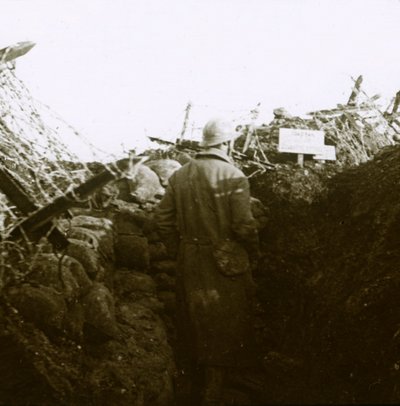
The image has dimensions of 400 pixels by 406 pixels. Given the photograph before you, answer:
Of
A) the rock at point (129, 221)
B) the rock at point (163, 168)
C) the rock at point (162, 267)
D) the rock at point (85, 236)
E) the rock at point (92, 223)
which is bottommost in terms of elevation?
the rock at point (162, 267)

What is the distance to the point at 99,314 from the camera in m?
4.24

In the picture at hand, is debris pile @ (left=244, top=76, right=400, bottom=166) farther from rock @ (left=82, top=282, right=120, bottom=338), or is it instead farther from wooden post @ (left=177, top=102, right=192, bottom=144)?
rock @ (left=82, top=282, right=120, bottom=338)

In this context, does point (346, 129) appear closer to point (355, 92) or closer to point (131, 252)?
point (355, 92)

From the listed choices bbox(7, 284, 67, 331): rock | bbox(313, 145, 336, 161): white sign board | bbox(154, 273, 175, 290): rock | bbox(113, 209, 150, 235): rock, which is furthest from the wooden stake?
bbox(7, 284, 67, 331): rock

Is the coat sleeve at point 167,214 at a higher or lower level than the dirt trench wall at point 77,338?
higher

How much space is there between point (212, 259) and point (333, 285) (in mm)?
1789

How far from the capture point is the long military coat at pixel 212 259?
3967 mm

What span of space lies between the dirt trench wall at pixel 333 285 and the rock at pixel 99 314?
1.58m

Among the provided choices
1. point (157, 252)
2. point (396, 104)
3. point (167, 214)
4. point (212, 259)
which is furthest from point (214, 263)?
point (396, 104)

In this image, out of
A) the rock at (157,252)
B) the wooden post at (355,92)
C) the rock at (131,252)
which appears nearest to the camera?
the rock at (131,252)

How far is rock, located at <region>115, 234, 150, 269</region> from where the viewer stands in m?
5.81

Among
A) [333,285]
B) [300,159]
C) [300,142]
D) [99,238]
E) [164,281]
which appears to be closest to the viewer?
[333,285]

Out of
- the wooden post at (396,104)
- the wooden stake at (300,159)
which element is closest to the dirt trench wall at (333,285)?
the wooden stake at (300,159)

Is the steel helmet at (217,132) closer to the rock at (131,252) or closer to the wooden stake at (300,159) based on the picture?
the rock at (131,252)
